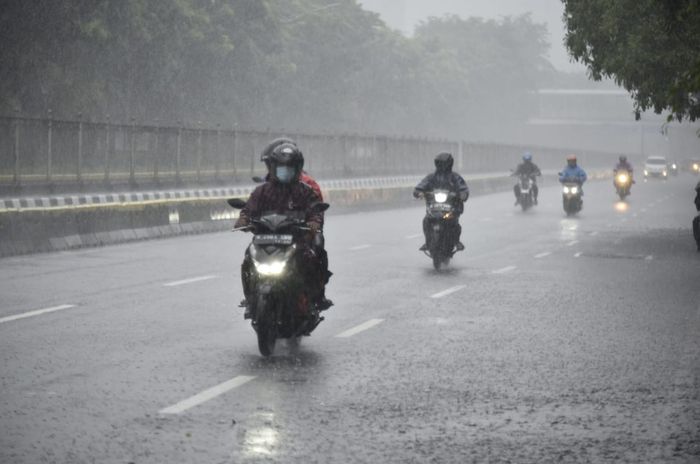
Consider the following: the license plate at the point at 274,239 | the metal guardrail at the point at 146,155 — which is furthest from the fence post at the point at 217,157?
the license plate at the point at 274,239

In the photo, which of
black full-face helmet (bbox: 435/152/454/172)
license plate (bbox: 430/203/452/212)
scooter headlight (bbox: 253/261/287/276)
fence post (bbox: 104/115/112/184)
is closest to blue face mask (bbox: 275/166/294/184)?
scooter headlight (bbox: 253/261/287/276)

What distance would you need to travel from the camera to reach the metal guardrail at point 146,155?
3991cm

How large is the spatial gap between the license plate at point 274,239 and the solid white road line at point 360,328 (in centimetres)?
160

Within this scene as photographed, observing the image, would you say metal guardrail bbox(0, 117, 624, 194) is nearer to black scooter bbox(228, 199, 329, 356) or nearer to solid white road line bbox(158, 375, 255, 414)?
black scooter bbox(228, 199, 329, 356)

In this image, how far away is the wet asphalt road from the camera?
23.8ft

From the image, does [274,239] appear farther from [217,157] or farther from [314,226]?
[217,157]

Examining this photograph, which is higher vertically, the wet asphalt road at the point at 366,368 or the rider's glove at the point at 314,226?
the rider's glove at the point at 314,226

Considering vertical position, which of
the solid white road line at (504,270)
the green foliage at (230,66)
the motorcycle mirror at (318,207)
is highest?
the green foliage at (230,66)

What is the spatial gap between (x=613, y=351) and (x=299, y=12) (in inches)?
3608

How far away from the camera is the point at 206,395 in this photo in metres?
8.68

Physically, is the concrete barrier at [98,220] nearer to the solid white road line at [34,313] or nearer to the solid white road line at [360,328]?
the solid white road line at [34,313]

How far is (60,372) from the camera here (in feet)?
31.6

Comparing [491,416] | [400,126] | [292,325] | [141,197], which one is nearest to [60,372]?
[292,325]

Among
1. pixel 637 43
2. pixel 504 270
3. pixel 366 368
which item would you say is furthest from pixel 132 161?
pixel 366 368
